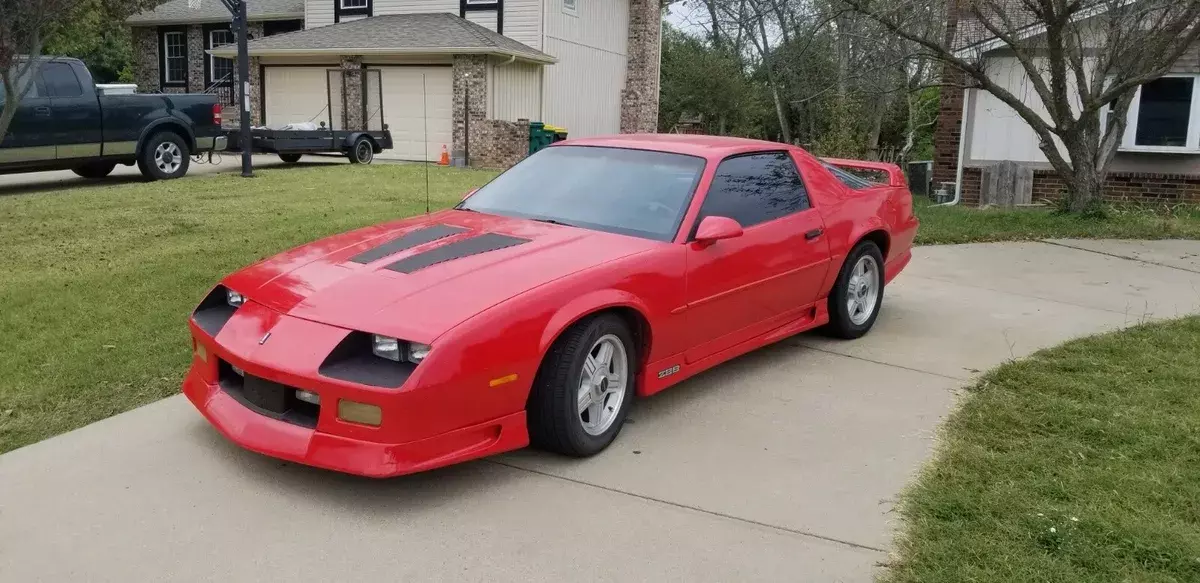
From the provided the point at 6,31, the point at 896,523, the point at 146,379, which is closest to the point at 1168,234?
the point at 896,523

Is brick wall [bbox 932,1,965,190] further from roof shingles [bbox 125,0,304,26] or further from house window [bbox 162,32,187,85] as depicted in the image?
house window [bbox 162,32,187,85]

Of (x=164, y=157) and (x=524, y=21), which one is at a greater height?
(x=524, y=21)

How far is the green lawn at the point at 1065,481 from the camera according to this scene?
3324 millimetres

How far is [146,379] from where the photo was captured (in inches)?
204

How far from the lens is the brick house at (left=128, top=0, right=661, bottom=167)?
2192 centimetres

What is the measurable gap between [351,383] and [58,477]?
4.57ft

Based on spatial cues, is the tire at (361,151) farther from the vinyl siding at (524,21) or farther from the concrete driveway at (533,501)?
the concrete driveway at (533,501)

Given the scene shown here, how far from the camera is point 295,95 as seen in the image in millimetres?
24406

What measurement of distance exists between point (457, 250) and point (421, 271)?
1.09 feet

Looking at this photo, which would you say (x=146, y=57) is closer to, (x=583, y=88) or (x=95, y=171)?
(x=583, y=88)

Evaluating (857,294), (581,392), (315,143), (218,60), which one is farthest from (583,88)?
(581,392)

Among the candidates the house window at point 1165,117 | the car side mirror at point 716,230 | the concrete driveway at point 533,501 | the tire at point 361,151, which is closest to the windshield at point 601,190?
the car side mirror at point 716,230

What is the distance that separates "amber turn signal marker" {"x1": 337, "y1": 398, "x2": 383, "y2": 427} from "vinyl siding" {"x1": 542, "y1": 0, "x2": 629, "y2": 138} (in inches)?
830

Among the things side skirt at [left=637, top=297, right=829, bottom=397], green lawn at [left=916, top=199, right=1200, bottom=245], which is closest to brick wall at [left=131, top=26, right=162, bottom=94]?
green lawn at [left=916, top=199, right=1200, bottom=245]
